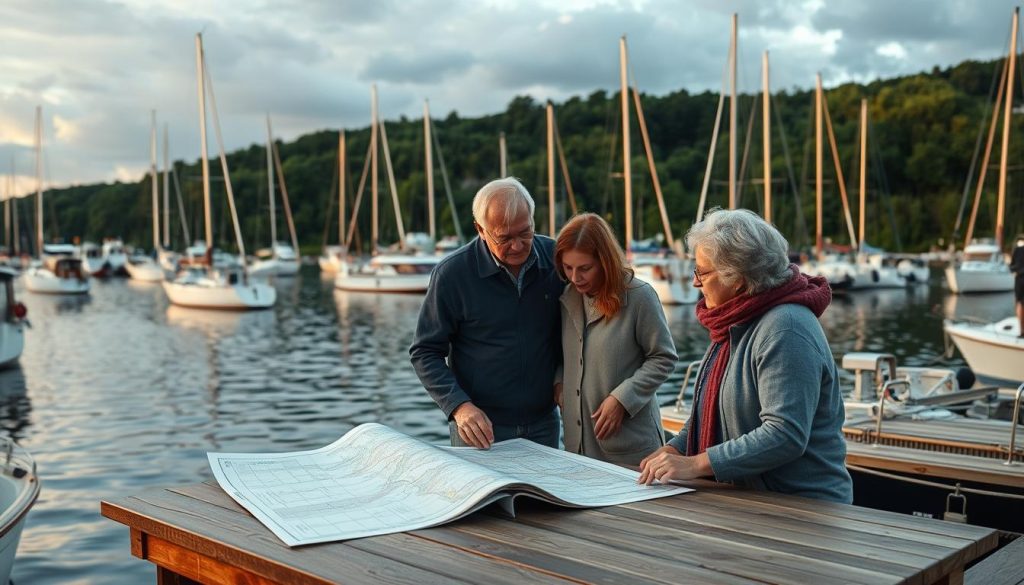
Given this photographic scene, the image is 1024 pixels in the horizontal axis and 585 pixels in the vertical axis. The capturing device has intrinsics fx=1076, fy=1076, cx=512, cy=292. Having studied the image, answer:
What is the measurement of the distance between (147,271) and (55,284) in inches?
488

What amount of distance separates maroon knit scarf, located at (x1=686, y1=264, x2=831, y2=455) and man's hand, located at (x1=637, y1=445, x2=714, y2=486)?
195mm

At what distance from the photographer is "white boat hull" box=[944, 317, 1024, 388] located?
15.5 meters

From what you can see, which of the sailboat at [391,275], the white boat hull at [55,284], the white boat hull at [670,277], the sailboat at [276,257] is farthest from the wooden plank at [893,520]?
the sailboat at [276,257]

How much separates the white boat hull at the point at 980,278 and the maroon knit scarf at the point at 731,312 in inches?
1689

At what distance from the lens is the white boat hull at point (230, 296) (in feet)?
121

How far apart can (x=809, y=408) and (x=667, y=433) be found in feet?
18.1

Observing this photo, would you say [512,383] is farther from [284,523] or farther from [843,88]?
[843,88]

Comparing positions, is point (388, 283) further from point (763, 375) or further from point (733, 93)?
point (763, 375)

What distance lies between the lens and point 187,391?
1775 cm

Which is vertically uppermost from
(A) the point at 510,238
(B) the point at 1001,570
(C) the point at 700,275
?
(A) the point at 510,238

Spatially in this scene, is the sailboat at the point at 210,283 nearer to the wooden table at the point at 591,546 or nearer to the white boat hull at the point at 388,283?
the white boat hull at the point at 388,283

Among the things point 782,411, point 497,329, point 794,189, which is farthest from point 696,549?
point 794,189

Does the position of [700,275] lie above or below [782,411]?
above

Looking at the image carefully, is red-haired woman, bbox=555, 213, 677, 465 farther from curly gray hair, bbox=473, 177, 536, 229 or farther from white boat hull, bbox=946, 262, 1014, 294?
white boat hull, bbox=946, 262, 1014, 294
